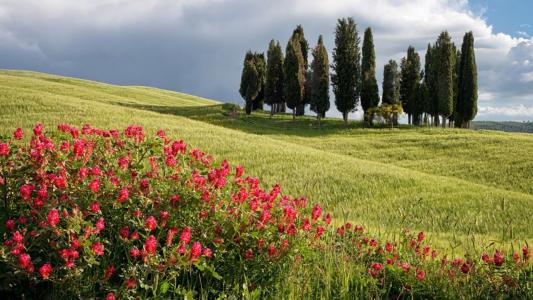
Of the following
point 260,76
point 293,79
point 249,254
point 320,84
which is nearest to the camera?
point 249,254

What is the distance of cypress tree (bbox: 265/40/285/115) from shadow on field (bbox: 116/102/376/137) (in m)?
3.54

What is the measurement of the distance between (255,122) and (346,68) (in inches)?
520

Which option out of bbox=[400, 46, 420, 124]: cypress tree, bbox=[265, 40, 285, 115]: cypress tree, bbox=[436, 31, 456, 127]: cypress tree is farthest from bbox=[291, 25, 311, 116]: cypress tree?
bbox=[436, 31, 456, 127]: cypress tree

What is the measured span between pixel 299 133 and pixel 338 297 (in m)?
42.3

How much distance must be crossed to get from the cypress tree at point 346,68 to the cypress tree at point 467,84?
12909 mm

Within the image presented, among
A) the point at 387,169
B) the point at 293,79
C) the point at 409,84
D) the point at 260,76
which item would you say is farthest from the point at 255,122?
the point at 387,169

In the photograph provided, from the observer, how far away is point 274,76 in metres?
64.4

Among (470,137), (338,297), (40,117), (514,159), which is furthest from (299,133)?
(338,297)

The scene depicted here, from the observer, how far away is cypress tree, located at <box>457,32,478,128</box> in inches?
2195

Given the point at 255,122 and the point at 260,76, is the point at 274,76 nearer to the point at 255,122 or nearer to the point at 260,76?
the point at 260,76

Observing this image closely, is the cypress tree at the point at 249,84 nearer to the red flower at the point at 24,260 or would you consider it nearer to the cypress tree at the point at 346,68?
the cypress tree at the point at 346,68

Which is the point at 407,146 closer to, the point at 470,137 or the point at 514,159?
the point at 470,137

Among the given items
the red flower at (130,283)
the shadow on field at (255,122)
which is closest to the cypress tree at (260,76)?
the shadow on field at (255,122)

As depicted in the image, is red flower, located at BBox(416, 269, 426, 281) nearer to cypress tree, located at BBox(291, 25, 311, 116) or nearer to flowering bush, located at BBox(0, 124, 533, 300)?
flowering bush, located at BBox(0, 124, 533, 300)
